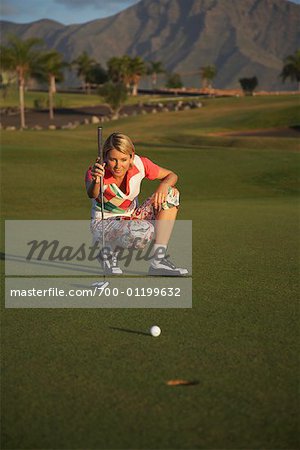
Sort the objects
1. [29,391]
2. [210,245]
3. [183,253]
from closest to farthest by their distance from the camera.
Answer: [29,391], [183,253], [210,245]

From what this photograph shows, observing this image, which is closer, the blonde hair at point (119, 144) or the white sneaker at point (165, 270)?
the blonde hair at point (119, 144)

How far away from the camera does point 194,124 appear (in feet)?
221

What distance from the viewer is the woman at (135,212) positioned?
7910 mm

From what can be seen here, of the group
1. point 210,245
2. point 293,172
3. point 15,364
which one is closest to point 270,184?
point 293,172

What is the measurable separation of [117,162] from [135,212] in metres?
1.05

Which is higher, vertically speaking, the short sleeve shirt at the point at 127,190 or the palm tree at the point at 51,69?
the palm tree at the point at 51,69

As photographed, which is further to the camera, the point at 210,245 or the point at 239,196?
the point at 239,196

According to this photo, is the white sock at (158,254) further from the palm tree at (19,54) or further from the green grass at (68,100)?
the green grass at (68,100)

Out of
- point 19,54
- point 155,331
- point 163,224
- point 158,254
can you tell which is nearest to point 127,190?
point 163,224

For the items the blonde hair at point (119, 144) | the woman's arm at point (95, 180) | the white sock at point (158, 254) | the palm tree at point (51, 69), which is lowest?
the white sock at point (158, 254)

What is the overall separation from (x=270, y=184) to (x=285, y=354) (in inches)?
743

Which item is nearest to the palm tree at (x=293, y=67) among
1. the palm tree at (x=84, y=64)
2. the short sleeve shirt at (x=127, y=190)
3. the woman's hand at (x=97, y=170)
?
the palm tree at (x=84, y=64)

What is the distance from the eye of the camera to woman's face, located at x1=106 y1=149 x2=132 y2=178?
7484 mm

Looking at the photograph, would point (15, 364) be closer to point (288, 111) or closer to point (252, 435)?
point (252, 435)
